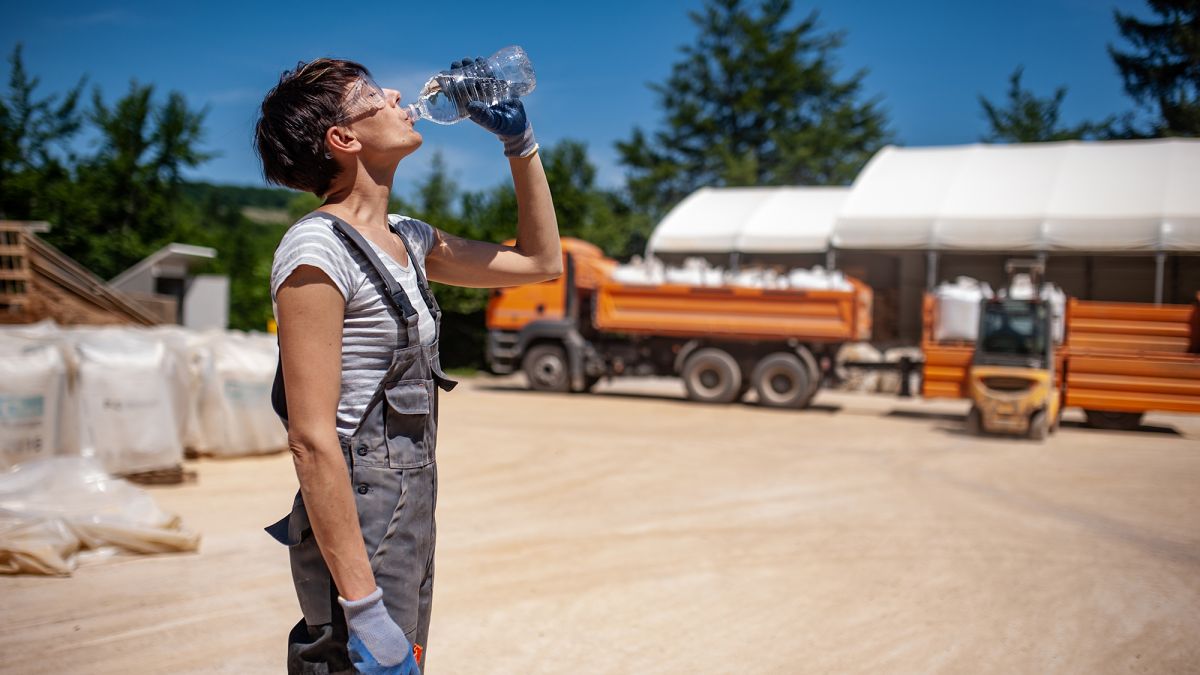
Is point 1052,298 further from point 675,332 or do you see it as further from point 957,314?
point 675,332

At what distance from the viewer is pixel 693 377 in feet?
56.8

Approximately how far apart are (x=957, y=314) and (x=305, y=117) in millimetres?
15555

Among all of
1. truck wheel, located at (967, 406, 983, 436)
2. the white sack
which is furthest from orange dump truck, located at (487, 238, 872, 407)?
the white sack

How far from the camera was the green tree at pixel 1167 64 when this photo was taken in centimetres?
2961

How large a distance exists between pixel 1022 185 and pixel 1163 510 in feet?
49.9

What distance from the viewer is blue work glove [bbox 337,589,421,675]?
1903 mm

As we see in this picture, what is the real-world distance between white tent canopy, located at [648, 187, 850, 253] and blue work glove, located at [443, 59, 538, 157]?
74.7ft

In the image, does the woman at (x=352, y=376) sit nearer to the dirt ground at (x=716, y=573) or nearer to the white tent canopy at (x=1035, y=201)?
the dirt ground at (x=716, y=573)

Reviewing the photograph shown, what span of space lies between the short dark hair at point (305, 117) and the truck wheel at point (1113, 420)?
15.6 metres

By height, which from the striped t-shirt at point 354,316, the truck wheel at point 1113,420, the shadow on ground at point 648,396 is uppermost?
the striped t-shirt at point 354,316

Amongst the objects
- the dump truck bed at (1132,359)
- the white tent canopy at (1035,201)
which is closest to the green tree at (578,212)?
the white tent canopy at (1035,201)

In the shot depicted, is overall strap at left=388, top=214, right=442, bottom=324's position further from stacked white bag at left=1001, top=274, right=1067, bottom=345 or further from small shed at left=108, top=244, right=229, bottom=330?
small shed at left=108, top=244, right=229, bottom=330

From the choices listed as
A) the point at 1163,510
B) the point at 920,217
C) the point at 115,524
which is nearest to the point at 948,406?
the point at 920,217

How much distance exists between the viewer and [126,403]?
7613mm
